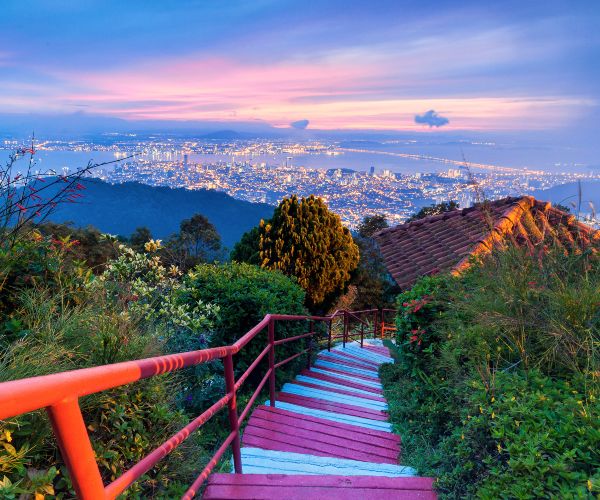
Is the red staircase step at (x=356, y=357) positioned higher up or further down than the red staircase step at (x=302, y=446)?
further down

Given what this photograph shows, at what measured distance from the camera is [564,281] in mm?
3322

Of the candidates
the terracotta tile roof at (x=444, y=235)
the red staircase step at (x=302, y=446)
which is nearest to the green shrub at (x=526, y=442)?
the red staircase step at (x=302, y=446)

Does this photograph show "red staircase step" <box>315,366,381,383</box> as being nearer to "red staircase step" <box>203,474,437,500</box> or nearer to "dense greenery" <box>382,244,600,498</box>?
"dense greenery" <box>382,244,600,498</box>

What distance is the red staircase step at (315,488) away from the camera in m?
2.53

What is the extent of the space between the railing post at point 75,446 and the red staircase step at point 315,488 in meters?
1.53

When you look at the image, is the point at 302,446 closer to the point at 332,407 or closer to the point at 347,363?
the point at 332,407

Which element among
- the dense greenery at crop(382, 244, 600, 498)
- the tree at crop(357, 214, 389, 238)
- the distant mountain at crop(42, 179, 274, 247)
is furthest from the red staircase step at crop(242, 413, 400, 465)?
the distant mountain at crop(42, 179, 274, 247)

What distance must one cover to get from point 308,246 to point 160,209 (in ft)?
186

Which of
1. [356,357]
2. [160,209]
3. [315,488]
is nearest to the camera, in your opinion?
[315,488]

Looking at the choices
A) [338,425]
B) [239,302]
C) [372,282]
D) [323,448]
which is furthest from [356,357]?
[372,282]

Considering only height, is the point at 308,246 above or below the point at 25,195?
below

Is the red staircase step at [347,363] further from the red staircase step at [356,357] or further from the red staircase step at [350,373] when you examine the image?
the red staircase step at [350,373]

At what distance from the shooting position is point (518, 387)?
2719mm

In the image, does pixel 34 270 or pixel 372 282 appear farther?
pixel 372 282
